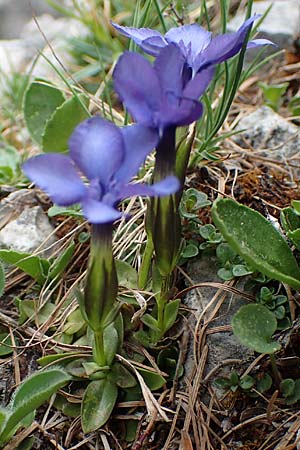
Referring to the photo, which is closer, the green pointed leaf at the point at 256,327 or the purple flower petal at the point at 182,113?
the purple flower petal at the point at 182,113

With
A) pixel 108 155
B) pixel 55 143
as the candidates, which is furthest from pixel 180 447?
pixel 55 143

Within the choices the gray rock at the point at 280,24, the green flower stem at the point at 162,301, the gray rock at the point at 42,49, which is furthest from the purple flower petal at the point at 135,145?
the gray rock at the point at 42,49

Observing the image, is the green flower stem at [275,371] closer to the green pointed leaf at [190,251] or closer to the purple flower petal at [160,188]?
the green pointed leaf at [190,251]

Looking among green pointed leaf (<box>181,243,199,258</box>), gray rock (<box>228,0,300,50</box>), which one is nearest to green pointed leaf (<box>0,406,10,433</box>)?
green pointed leaf (<box>181,243,199,258</box>)

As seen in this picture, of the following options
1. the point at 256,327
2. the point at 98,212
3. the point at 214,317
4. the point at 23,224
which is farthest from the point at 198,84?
the point at 23,224

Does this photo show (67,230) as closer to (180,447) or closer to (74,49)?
(180,447)

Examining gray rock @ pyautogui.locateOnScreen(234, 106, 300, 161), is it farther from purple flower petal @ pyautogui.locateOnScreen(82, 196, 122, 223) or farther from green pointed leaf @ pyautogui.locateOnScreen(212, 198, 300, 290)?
purple flower petal @ pyautogui.locateOnScreen(82, 196, 122, 223)
